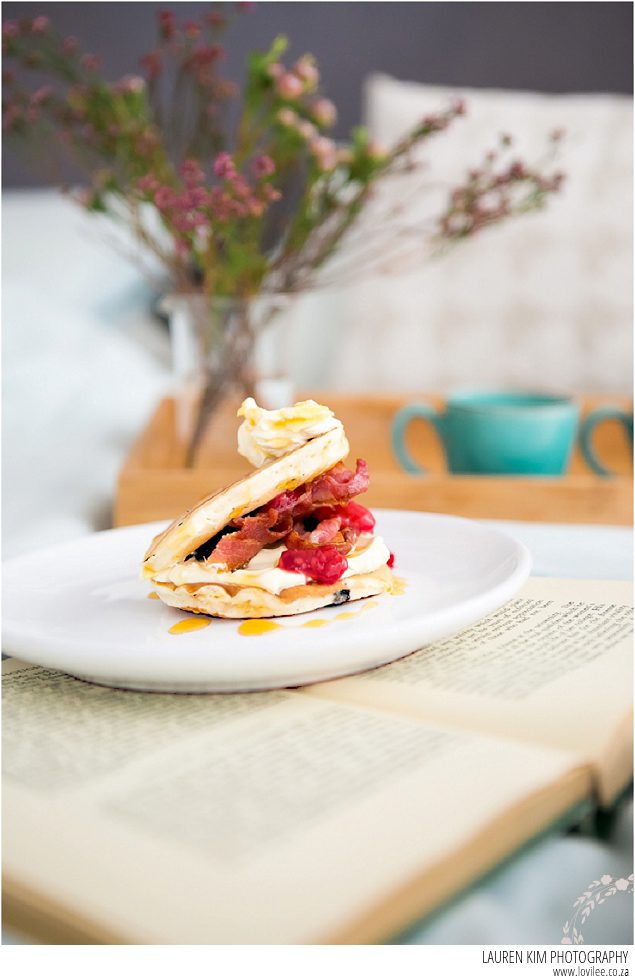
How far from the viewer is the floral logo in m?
0.50

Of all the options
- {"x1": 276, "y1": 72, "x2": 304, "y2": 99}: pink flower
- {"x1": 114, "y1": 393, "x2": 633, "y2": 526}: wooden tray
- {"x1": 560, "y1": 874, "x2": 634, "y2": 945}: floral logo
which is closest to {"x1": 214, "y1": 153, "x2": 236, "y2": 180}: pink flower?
{"x1": 276, "y1": 72, "x2": 304, "y2": 99}: pink flower

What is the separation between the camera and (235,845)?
17.9 inches

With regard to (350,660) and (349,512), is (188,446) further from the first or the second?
(350,660)

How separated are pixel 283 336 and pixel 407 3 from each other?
1.47m

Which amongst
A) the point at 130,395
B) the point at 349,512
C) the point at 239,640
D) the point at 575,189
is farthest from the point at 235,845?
the point at 575,189

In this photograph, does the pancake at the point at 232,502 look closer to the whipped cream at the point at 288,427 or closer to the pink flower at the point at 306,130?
the whipped cream at the point at 288,427

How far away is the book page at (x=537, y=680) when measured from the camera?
556 mm

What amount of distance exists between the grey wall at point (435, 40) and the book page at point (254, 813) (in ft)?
7.78

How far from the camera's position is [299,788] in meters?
0.50

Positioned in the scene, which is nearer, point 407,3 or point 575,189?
point 575,189

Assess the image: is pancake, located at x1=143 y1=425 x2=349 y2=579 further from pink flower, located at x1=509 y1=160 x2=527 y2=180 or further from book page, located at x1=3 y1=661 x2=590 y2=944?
pink flower, located at x1=509 y1=160 x2=527 y2=180

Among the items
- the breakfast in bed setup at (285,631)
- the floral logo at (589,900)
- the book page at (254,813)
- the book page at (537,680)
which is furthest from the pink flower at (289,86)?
the floral logo at (589,900)

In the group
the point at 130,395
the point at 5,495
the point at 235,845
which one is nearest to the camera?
the point at 235,845

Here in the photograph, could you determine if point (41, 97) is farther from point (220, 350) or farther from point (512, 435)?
point (512, 435)
